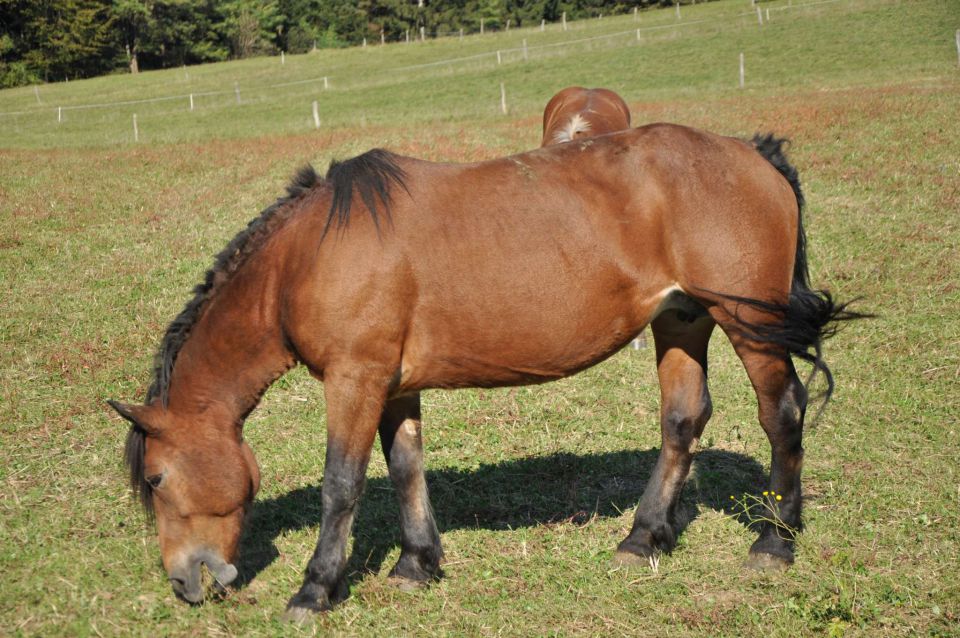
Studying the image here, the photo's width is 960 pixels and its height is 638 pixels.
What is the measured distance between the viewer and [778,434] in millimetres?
5074

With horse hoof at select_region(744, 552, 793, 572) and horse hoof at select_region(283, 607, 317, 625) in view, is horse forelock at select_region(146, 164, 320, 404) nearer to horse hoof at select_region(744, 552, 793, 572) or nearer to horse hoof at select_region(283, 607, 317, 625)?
horse hoof at select_region(283, 607, 317, 625)

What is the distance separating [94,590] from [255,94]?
4237 centimetres

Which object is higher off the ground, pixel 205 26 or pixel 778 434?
pixel 205 26

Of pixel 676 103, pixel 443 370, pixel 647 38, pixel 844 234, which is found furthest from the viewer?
pixel 647 38

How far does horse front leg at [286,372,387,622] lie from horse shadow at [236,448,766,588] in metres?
0.61

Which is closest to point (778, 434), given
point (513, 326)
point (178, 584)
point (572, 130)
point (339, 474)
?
point (513, 326)

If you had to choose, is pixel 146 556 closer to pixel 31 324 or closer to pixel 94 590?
pixel 94 590

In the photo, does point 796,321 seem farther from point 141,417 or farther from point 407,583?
point 141,417

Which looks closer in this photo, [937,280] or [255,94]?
[937,280]

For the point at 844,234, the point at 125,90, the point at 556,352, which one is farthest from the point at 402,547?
the point at 125,90

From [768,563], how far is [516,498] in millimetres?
1859

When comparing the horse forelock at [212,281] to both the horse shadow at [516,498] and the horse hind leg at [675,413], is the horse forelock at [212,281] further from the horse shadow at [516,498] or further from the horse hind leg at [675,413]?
the horse hind leg at [675,413]

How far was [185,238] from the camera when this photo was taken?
13266 millimetres

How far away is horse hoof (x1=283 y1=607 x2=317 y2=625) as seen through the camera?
15.1ft
